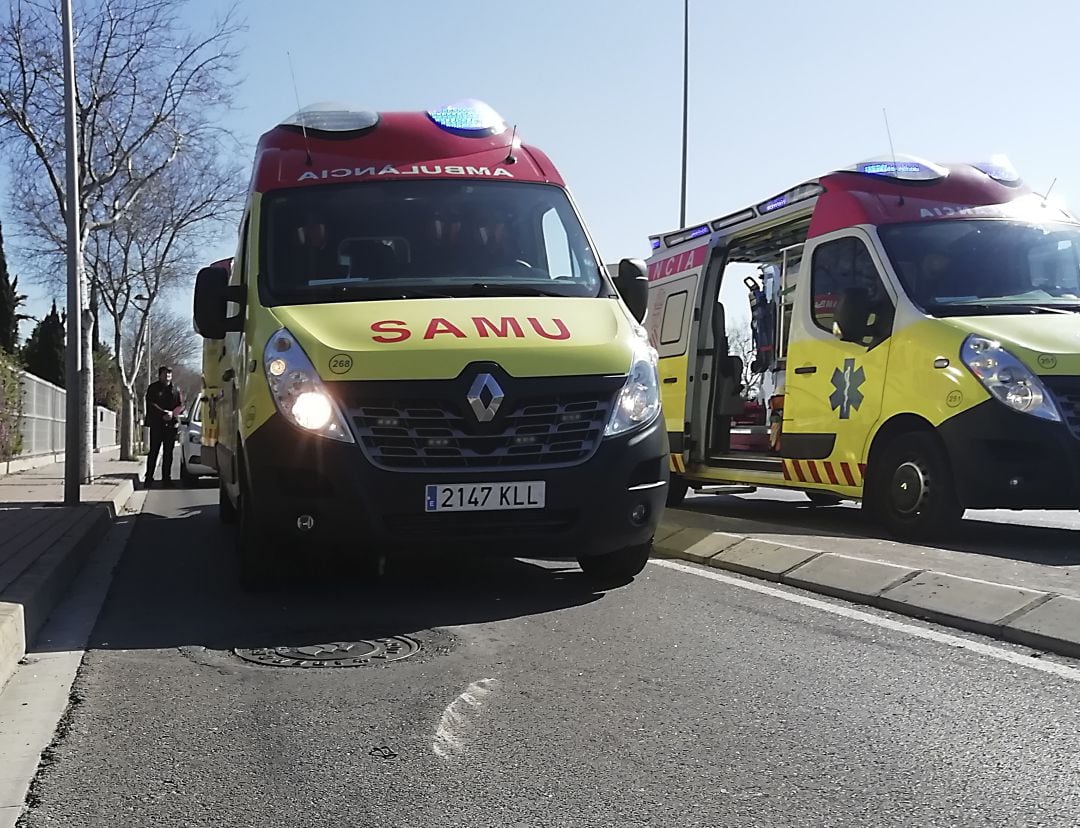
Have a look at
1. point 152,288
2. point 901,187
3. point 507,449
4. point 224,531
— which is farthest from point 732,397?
point 152,288

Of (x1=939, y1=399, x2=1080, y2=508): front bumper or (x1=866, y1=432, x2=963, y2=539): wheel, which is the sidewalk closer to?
(x1=866, y1=432, x2=963, y2=539): wheel

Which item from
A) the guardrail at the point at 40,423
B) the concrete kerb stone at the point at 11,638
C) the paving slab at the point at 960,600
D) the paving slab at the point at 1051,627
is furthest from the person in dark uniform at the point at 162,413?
the paving slab at the point at 1051,627

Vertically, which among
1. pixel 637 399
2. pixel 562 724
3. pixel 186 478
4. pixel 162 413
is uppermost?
pixel 637 399

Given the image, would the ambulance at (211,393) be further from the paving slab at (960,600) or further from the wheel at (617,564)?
the paving slab at (960,600)

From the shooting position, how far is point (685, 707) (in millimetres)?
4215

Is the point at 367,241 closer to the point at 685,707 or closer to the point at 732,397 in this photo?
the point at 685,707

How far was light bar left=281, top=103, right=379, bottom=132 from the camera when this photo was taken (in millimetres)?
7531

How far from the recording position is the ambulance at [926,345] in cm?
784

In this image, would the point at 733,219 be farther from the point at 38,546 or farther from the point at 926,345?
the point at 38,546

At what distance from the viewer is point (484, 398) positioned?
579 centimetres

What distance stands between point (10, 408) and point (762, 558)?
Answer: 15.9 m

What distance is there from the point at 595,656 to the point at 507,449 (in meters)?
1.27

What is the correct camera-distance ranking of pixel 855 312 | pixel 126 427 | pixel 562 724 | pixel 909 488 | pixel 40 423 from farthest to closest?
pixel 126 427 → pixel 40 423 → pixel 855 312 → pixel 909 488 → pixel 562 724

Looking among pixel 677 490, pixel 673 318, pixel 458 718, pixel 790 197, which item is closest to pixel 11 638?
pixel 458 718
